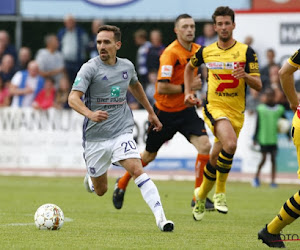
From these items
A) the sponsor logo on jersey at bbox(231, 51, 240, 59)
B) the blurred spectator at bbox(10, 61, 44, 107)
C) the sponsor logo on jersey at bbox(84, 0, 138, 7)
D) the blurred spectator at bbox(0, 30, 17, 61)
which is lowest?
the blurred spectator at bbox(10, 61, 44, 107)

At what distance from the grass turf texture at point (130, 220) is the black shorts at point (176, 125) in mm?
1050

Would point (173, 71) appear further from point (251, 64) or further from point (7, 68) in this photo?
point (7, 68)

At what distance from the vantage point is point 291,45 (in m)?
20.4

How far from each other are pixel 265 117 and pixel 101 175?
9.64 metres

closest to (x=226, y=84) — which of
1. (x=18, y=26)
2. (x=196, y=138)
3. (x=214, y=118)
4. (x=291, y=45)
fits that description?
(x=214, y=118)

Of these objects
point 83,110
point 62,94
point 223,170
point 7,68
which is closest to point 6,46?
point 7,68

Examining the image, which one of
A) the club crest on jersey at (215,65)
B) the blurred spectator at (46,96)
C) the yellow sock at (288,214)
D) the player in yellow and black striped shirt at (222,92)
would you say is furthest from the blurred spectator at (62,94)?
the yellow sock at (288,214)

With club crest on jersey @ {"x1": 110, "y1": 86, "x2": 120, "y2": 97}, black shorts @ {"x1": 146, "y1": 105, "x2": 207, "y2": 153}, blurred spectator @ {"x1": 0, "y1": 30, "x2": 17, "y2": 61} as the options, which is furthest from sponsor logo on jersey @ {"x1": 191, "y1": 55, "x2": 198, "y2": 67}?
blurred spectator @ {"x1": 0, "y1": 30, "x2": 17, "y2": 61}

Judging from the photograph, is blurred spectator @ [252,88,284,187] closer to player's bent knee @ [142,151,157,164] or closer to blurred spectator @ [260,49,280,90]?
blurred spectator @ [260,49,280,90]

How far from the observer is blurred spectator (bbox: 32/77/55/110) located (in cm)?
2159

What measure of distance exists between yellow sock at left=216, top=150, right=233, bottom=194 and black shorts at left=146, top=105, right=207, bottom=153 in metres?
1.47

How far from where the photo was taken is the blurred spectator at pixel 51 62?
2200 centimetres

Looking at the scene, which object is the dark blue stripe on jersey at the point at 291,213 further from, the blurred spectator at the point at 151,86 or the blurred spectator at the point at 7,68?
the blurred spectator at the point at 7,68

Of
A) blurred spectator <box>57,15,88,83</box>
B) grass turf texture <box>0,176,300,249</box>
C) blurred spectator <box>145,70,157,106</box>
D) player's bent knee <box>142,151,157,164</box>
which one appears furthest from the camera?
blurred spectator <box>57,15,88,83</box>
